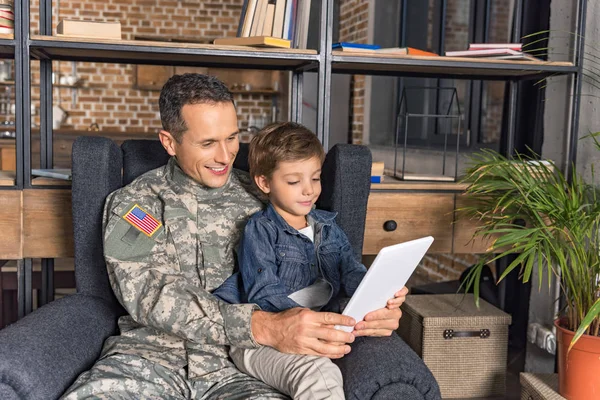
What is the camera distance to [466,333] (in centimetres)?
258

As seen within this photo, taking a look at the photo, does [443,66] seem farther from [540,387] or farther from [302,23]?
[540,387]

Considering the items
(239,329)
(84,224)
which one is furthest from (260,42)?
(239,329)

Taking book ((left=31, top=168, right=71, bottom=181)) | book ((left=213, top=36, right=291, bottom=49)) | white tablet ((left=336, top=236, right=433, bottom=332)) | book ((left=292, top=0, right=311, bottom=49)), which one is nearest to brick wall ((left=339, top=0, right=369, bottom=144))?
book ((left=292, top=0, right=311, bottom=49))

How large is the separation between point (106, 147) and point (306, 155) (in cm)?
59

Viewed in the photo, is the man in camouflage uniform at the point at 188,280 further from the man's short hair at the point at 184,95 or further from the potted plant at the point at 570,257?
the potted plant at the point at 570,257

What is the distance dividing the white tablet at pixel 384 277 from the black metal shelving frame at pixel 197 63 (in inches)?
38.5

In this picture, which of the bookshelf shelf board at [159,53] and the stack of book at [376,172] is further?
the stack of book at [376,172]

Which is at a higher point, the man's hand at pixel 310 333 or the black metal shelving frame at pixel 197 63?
the black metal shelving frame at pixel 197 63

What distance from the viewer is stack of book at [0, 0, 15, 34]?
7.50 feet

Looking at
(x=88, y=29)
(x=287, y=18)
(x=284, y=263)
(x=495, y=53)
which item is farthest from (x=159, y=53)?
(x=495, y=53)

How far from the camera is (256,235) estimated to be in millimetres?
1874

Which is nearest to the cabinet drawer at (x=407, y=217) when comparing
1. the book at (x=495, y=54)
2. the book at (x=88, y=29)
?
the book at (x=495, y=54)

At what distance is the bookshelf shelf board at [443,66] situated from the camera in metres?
2.54

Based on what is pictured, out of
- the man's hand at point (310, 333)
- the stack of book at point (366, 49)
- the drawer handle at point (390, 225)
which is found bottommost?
the man's hand at point (310, 333)
